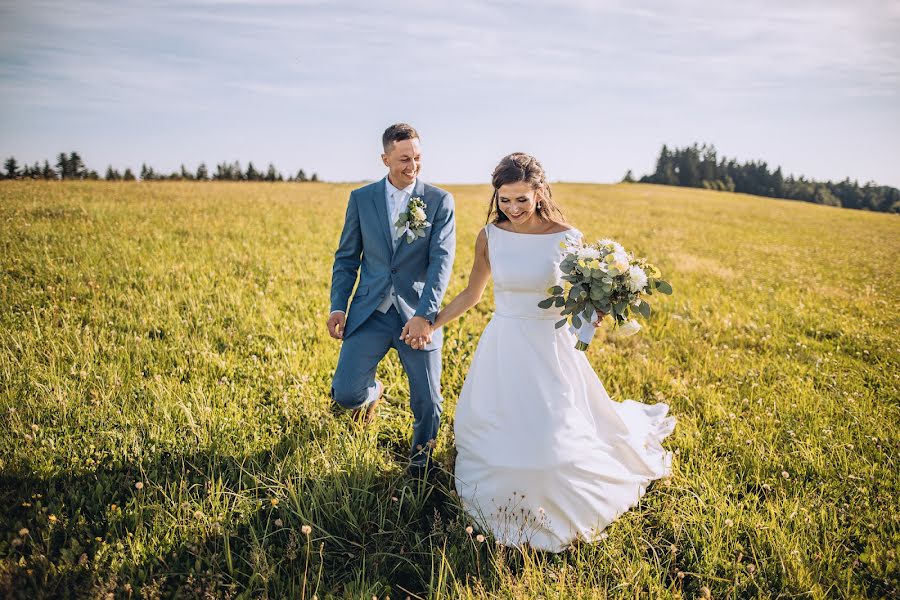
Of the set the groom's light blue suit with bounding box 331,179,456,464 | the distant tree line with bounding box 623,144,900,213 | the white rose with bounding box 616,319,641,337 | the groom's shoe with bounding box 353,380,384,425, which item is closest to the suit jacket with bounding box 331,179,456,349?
the groom's light blue suit with bounding box 331,179,456,464

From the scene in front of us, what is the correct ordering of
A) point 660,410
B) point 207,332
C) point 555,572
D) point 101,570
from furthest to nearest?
point 207,332 < point 660,410 < point 555,572 < point 101,570

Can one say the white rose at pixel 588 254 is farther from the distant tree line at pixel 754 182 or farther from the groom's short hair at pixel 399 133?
the distant tree line at pixel 754 182

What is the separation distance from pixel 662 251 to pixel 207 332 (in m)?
14.9

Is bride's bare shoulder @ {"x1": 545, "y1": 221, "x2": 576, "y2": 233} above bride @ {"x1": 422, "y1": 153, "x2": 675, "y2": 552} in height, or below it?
above

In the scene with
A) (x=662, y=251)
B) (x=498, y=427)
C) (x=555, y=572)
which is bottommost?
(x=555, y=572)

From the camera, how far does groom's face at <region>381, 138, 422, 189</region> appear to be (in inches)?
169

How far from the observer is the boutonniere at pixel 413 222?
14.4 feet

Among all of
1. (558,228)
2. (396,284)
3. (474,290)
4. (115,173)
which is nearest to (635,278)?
(558,228)

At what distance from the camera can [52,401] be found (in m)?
4.51

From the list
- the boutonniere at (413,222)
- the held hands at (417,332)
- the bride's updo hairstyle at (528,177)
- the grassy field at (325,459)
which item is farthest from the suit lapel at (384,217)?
the grassy field at (325,459)

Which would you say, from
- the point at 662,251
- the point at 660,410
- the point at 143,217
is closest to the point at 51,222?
the point at 143,217

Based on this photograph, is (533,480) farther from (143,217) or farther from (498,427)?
(143,217)

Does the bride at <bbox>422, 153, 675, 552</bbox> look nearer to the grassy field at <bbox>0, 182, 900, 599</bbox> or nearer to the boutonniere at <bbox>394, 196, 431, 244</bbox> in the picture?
the grassy field at <bbox>0, 182, 900, 599</bbox>

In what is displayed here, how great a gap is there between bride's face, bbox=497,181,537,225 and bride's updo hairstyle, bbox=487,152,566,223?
1.4 inches
